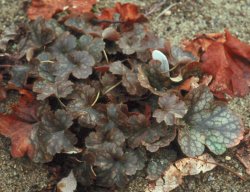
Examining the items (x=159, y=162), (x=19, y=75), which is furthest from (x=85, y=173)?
(x=19, y=75)

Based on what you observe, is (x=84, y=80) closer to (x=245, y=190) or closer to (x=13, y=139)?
(x=13, y=139)

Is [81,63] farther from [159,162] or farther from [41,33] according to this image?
[159,162]

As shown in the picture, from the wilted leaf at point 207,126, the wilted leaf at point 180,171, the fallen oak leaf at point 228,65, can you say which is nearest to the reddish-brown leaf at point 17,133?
the wilted leaf at point 180,171

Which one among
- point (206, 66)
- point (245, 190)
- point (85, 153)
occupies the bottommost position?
point (245, 190)

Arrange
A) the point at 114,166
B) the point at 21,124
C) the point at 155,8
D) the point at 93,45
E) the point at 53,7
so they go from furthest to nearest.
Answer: the point at 155,8
the point at 53,7
the point at 93,45
the point at 21,124
the point at 114,166

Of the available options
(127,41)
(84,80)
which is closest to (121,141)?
(84,80)

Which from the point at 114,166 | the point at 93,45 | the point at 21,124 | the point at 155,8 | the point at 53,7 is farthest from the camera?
the point at 155,8
